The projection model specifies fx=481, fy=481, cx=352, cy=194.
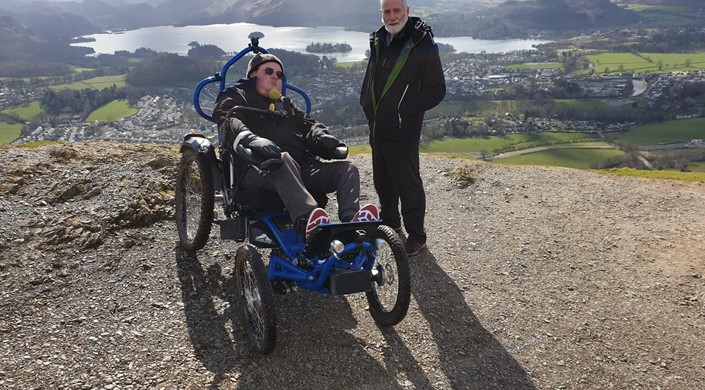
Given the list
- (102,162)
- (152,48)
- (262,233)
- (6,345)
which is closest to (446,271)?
(262,233)

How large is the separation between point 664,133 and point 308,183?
52510 mm

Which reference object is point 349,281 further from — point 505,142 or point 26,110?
point 26,110

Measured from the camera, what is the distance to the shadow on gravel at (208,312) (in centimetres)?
411

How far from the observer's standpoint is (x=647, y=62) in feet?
269

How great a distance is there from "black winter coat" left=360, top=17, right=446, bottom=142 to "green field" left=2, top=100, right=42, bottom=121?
45.5m

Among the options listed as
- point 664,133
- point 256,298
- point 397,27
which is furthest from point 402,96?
point 664,133

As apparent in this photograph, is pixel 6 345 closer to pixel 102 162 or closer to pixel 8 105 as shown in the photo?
pixel 102 162

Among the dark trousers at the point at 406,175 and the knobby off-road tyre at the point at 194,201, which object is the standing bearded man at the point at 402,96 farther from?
the knobby off-road tyre at the point at 194,201

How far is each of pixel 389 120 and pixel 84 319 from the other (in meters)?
3.84

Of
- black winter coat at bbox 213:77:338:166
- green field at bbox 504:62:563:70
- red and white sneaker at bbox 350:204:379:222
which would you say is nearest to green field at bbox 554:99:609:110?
green field at bbox 504:62:563:70

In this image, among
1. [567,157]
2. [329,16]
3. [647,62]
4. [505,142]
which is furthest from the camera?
[329,16]

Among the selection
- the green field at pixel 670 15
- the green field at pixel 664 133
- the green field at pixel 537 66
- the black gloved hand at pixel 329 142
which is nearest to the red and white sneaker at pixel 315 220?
the black gloved hand at pixel 329 142

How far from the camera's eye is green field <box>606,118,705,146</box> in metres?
44.3

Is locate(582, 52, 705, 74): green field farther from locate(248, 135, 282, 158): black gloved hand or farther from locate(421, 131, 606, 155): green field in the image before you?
locate(248, 135, 282, 158): black gloved hand
